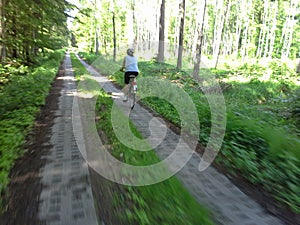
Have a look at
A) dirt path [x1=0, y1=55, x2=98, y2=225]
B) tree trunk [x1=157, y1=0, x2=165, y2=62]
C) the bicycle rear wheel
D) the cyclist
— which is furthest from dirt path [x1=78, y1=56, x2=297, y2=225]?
tree trunk [x1=157, y1=0, x2=165, y2=62]

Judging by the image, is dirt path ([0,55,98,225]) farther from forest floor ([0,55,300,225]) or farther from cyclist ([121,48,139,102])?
cyclist ([121,48,139,102])

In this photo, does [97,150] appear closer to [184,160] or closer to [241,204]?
[184,160]

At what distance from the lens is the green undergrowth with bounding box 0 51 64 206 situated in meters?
4.87

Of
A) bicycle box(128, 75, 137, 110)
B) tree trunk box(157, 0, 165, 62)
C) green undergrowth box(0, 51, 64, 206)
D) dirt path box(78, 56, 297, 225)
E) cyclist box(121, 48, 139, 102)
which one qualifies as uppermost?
tree trunk box(157, 0, 165, 62)

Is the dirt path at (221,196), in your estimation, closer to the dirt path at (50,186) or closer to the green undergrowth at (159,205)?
the green undergrowth at (159,205)

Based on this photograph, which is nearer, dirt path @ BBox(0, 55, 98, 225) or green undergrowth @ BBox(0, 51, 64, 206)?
dirt path @ BBox(0, 55, 98, 225)

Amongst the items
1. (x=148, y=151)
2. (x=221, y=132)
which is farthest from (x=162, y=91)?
(x=148, y=151)

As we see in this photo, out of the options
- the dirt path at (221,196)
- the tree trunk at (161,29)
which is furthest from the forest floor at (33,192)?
the tree trunk at (161,29)

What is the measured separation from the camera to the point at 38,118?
7688 mm

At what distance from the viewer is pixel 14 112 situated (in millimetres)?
7840

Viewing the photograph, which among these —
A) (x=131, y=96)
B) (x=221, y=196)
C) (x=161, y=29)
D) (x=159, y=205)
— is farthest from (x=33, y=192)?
(x=161, y=29)

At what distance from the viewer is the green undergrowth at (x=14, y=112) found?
487 centimetres

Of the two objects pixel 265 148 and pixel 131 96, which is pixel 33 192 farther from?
pixel 131 96

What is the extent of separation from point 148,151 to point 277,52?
67.1 m
